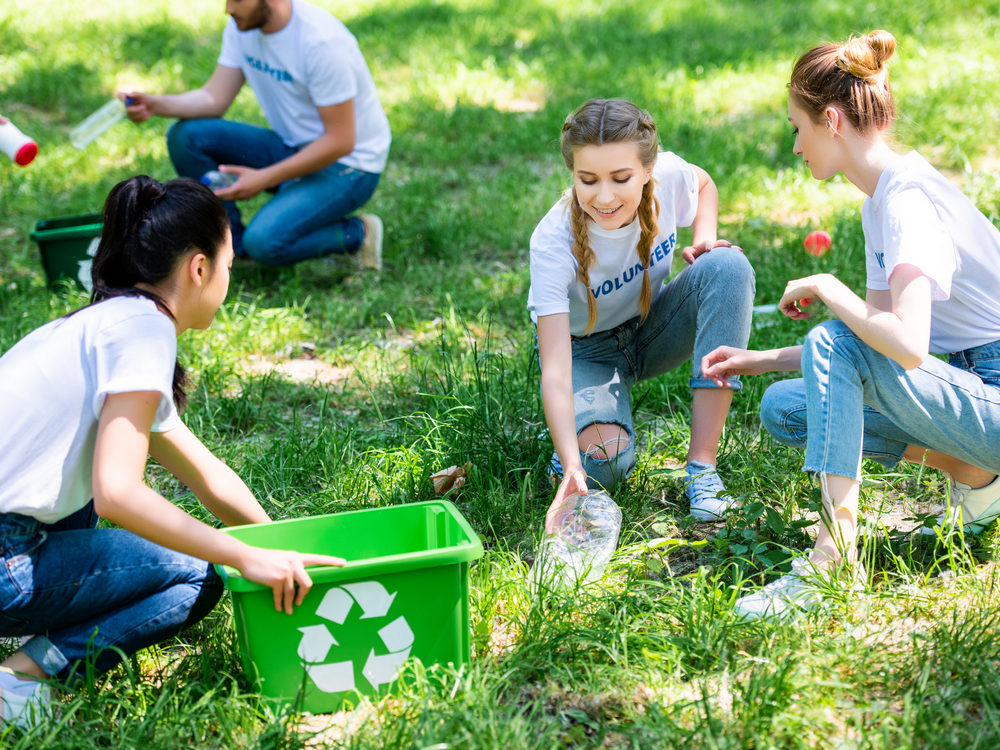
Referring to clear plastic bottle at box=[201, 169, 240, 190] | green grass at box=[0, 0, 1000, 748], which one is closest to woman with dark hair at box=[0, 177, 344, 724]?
green grass at box=[0, 0, 1000, 748]

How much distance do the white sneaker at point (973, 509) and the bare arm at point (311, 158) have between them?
105 inches

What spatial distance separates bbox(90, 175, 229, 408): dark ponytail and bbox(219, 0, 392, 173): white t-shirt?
7.01ft

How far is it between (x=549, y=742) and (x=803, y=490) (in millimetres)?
1033

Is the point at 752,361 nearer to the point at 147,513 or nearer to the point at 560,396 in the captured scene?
the point at 560,396

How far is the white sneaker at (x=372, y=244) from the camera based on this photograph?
4109 mm

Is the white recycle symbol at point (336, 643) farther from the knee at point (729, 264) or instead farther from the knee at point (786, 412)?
the knee at point (729, 264)

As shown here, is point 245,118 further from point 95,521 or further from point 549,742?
point 549,742

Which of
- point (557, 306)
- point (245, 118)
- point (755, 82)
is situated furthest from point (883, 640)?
point (245, 118)

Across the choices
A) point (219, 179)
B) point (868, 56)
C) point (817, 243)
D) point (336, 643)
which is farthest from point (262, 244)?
point (868, 56)

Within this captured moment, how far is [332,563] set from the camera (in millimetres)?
1704

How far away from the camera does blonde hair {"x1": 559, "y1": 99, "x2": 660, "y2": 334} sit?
90.1 inches

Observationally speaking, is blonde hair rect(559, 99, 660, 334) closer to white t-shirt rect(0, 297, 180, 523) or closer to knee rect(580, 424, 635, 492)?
knee rect(580, 424, 635, 492)

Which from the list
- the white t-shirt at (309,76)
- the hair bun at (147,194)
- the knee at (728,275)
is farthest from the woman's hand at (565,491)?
the white t-shirt at (309,76)

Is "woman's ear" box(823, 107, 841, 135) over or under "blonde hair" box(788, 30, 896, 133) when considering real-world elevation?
under
